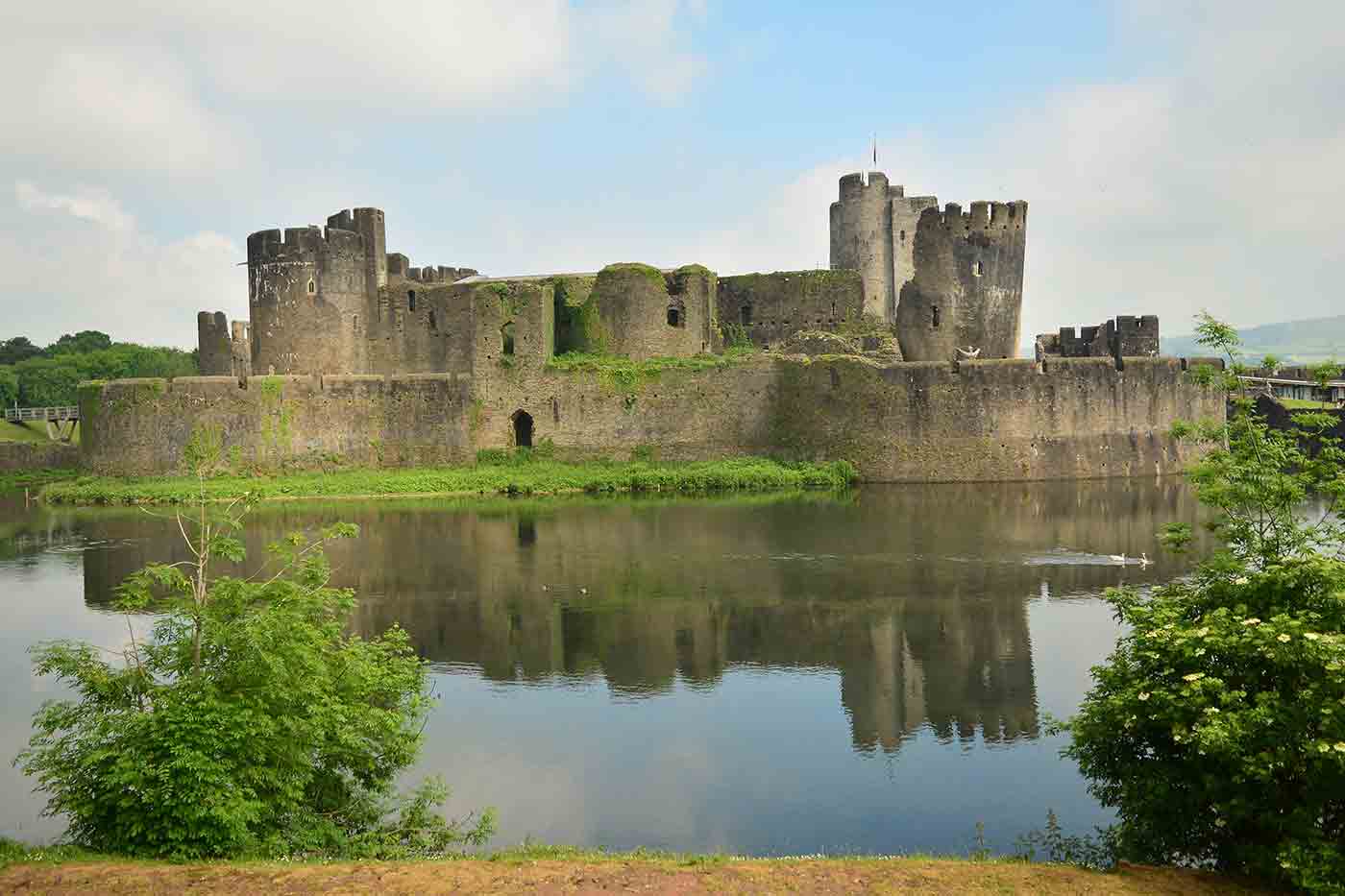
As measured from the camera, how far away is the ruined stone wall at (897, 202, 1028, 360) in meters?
33.6

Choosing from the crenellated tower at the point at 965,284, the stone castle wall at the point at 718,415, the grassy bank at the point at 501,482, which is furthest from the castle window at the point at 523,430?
the crenellated tower at the point at 965,284

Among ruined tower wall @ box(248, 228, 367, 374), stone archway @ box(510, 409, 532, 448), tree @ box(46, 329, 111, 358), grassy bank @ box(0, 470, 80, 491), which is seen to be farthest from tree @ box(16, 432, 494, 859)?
tree @ box(46, 329, 111, 358)

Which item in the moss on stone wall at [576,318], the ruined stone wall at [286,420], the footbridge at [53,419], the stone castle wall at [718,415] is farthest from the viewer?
the footbridge at [53,419]

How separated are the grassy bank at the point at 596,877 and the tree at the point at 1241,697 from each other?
1.33ft

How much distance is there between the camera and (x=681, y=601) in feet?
54.0

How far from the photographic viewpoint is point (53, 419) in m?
46.4

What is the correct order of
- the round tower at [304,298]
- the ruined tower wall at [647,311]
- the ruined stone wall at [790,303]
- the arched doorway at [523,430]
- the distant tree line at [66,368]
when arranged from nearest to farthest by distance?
the arched doorway at [523,430], the ruined tower wall at [647,311], the round tower at [304,298], the ruined stone wall at [790,303], the distant tree line at [66,368]

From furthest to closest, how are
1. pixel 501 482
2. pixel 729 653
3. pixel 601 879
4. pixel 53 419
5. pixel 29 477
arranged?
pixel 53 419, pixel 29 477, pixel 501 482, pixel 729 653, pixel 601 879

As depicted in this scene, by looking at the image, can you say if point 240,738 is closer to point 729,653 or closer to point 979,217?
point 729,653

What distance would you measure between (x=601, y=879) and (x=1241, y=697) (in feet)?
13.1

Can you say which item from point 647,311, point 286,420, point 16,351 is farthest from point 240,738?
point 16,351

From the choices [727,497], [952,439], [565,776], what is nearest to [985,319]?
[952,439]

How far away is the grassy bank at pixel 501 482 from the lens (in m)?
30.4

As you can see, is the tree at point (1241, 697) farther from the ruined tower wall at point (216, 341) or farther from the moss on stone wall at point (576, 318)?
the ruined tower wall at point (216, 341)
